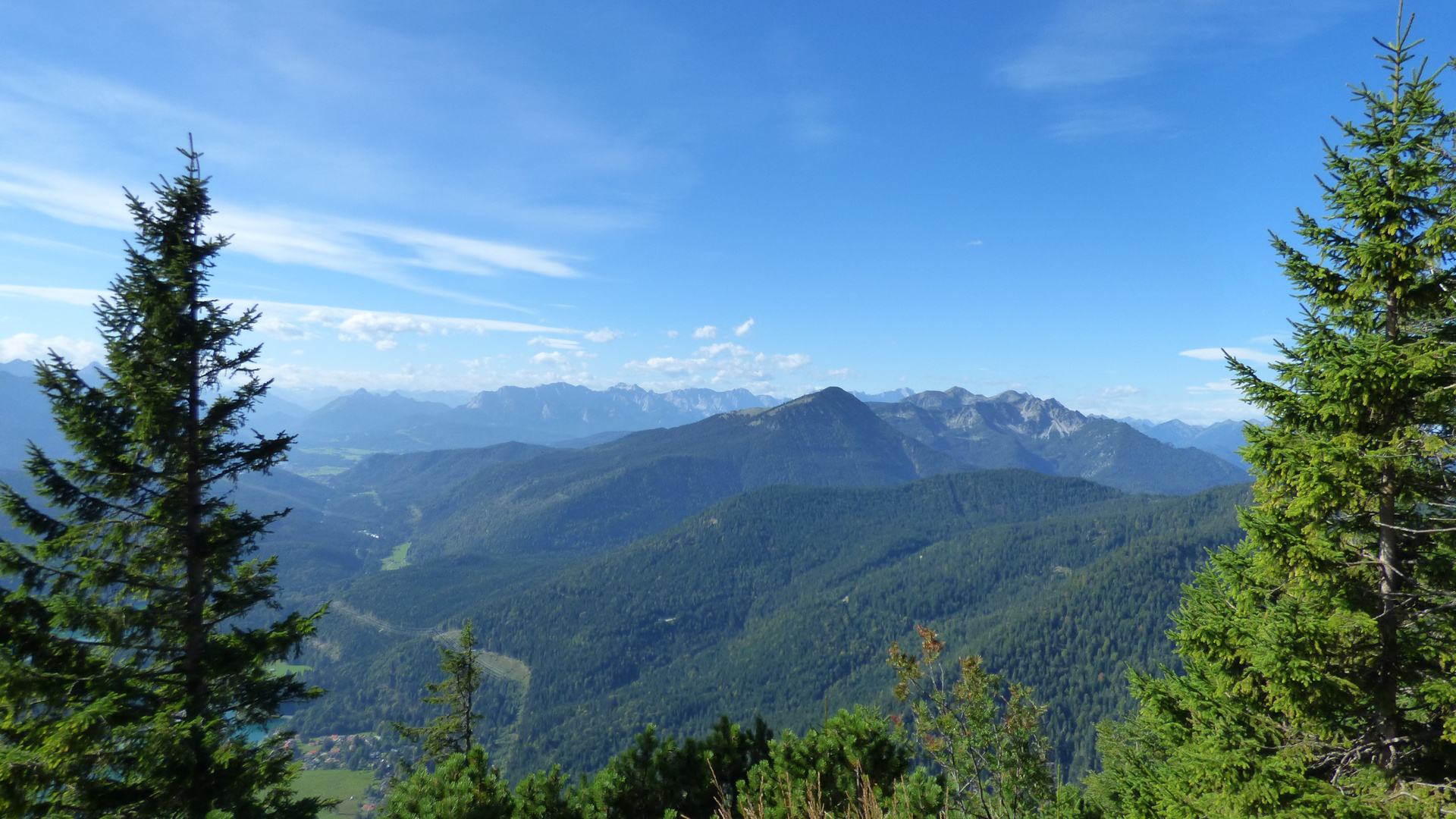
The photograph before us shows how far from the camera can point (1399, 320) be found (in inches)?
340

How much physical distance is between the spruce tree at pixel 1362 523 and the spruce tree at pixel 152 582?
56.4ft

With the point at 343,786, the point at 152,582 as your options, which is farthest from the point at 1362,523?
the point at 343,786

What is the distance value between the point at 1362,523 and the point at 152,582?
20.9 metres

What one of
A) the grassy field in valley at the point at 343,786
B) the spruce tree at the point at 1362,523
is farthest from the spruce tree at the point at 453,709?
the grassy field in valley at the point at 343,786

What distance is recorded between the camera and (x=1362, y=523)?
891 centimetres

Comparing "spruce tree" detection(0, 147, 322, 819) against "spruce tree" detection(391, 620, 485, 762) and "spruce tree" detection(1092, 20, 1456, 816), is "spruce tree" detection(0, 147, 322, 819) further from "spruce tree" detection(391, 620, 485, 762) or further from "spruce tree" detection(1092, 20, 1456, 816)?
"spruce tree" detection(1092, 20, 1456, 816)

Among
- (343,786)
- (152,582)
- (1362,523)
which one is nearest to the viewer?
(1362,523)

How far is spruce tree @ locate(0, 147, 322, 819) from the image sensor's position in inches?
356

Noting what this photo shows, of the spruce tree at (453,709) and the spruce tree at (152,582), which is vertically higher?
the spruce tree at (152,582)

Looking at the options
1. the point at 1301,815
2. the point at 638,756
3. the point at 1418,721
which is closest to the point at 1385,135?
the point at 1418,721

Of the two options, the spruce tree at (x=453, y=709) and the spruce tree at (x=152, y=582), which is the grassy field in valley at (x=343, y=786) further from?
the spruce tree at (x=152, y=582)

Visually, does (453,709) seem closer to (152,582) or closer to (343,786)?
(152,582)

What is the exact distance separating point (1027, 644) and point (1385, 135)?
228 meters

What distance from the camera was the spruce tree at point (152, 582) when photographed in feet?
29.7
